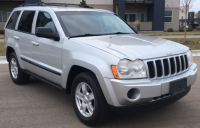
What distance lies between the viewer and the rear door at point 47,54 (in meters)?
4.11

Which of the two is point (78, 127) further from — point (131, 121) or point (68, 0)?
point (68, 0)

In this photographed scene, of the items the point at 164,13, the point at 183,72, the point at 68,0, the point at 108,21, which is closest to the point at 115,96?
the point at 183,72

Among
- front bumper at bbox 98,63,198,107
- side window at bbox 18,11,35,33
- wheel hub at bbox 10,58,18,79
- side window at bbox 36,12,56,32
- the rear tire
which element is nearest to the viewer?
front bumper at bbox 98,63,198,107

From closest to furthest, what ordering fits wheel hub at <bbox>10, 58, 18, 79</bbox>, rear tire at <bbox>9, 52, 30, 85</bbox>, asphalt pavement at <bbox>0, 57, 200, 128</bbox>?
1. asphalt pavement at <bbox>0, 57, 200, 128</bbox>
2. rear tire at <bbox>9, 52, 30, 85</bbox>
3. wheel hub at <bbox>10, 58, 18, 79</bbox>

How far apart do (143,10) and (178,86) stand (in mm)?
28840

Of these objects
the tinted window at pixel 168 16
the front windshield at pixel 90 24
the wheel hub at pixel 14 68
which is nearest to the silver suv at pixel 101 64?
the front windshield at pixel 90 24

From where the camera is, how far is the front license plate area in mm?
3359

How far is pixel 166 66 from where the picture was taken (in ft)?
11.2

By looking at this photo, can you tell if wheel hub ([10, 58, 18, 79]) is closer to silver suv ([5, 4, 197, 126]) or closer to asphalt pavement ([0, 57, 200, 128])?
asphalt pavement ([0, 57, 200, 128])

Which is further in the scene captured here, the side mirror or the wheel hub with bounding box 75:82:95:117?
the side mirror

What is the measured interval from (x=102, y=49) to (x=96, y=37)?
787 mm

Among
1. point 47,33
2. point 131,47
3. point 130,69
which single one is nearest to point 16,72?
point 47,33

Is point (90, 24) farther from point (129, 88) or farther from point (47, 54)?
point (129, 88)

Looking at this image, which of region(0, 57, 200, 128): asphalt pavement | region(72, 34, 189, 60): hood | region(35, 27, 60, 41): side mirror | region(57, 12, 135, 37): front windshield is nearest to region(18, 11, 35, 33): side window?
region(57, 12, 135, 37): front windshield
